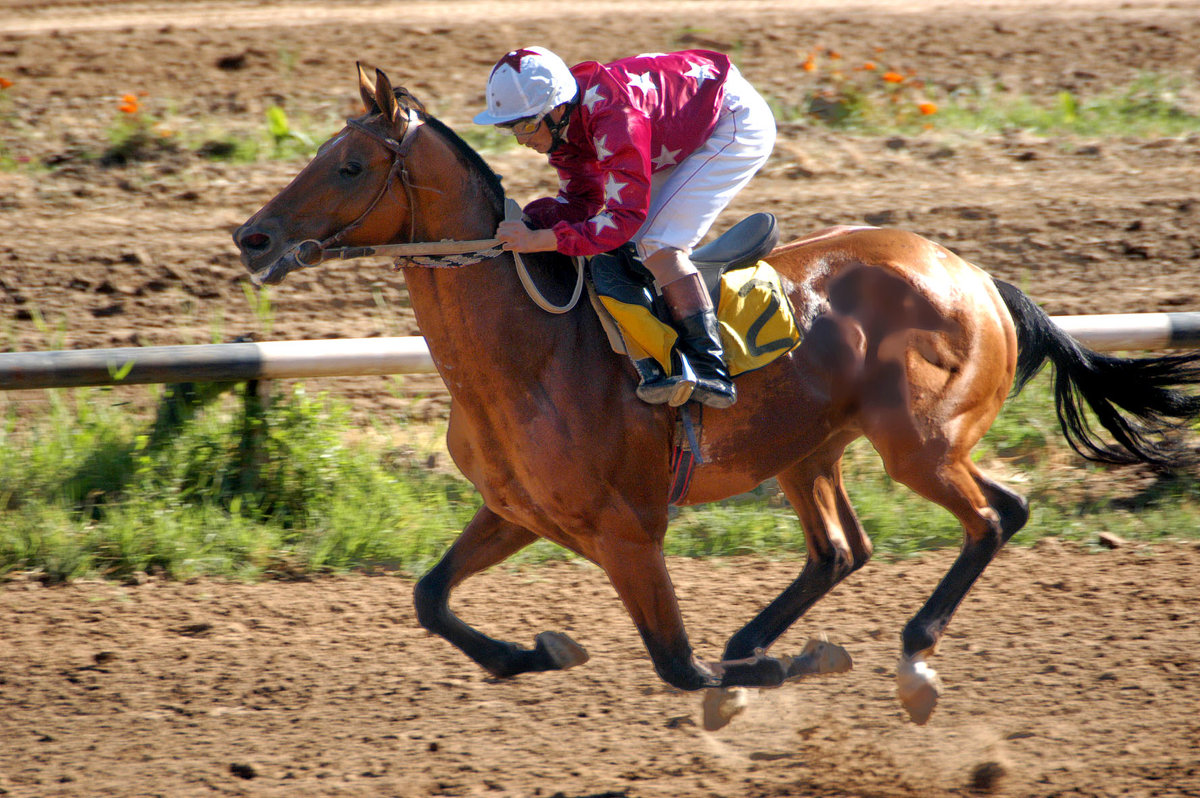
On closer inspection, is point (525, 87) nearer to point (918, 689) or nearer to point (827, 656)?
point (827, 656)

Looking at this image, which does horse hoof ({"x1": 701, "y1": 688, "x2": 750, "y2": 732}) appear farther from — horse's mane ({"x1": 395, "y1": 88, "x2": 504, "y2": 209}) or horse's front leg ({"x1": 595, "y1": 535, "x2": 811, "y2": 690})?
horse's mane ({"x1": 395, "y1": 88, "x2": 504, "y2": 209})

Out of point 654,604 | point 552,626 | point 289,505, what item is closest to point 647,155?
point 654,604

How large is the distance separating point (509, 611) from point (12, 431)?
296 centimetres

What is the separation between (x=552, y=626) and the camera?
475 cm

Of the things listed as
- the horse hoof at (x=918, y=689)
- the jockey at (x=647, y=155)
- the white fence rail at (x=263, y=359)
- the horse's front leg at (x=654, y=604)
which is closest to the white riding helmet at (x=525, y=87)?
the jockey at (x=647, y=155)

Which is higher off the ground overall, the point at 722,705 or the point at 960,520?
the point at 960,520

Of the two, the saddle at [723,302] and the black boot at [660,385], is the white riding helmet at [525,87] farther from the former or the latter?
the black boot at [660,385]

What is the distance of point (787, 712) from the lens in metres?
4.16

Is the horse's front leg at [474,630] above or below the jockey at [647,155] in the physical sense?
below

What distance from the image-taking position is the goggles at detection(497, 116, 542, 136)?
3.39 metres

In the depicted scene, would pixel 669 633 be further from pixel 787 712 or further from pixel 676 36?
pixel 676 36

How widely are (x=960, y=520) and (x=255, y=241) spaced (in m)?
2.67

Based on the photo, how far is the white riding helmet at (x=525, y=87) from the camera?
3.33m

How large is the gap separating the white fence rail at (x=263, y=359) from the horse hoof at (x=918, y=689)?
2.28 meters
